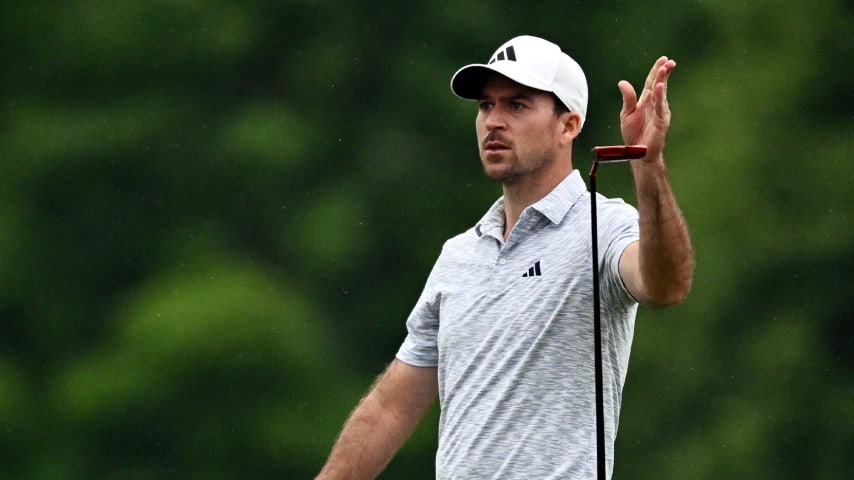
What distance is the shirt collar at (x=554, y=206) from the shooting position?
3.01 m

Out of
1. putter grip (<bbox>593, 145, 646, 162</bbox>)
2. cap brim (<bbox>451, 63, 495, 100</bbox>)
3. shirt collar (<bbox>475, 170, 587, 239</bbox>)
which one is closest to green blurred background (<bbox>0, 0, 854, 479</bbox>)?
cap brim (<bbox>451, 63, 495, 100</bbox>)

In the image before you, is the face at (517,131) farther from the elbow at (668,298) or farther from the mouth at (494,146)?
the elbow at (668,298)

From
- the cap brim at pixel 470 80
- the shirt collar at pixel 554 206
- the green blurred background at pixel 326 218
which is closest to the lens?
the shirt collar at pixel 554 206

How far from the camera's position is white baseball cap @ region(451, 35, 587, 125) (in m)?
3.16

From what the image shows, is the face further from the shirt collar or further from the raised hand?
the raised hand

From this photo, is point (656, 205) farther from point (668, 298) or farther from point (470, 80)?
point (470, 80)

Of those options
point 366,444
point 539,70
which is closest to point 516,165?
point 539,70

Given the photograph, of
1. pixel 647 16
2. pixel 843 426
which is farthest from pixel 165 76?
pixel 843 426

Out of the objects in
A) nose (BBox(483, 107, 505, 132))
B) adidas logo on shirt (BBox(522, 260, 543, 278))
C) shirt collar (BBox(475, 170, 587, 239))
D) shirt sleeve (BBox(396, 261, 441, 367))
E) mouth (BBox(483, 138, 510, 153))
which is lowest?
shirt sleeve (BBox(396, 261, 441, 367))

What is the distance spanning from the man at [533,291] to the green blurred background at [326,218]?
3171mm

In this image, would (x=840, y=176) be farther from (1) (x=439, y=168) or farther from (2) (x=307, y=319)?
(2) (x=307, y=319)

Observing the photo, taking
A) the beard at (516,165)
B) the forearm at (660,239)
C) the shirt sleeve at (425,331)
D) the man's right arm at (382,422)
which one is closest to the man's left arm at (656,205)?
the forearm at (660,239)

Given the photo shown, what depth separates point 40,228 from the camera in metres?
6.70

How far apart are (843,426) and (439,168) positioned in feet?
6.21
